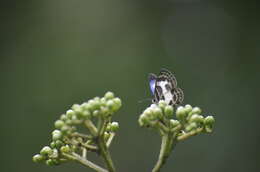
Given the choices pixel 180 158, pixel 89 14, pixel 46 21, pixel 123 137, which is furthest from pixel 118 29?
pixel 180 158

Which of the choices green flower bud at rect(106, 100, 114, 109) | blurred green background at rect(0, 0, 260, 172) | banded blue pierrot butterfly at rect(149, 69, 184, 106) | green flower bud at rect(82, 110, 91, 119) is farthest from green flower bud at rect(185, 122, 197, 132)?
blurred green background at rect(0, 0, 260, 172)

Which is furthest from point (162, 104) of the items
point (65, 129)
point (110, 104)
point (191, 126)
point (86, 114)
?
point (65, 129)

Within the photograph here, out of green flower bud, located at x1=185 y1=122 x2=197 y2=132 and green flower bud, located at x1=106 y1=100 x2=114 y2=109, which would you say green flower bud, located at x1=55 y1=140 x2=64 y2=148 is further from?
green flower bud, located at x1=185 y1=122 x2=197 y2=132

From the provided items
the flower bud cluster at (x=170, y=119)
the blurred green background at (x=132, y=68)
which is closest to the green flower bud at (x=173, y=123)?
the flower bud cluster at (x=170, y=119)

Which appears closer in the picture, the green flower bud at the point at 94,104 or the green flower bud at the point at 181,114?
the green flower bud at the point at 94,104

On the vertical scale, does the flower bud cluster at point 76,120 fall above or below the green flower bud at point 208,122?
above

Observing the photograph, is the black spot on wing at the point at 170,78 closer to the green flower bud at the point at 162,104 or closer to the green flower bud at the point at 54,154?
the green flower bud at the point at 162,104

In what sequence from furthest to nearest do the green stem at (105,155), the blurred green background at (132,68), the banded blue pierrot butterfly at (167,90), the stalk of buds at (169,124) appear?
the blurred green background at (132,68), the banded blue pierrot butterfly at (167,90), the stalk of buds at (169,124), the green stem at (105,155)
